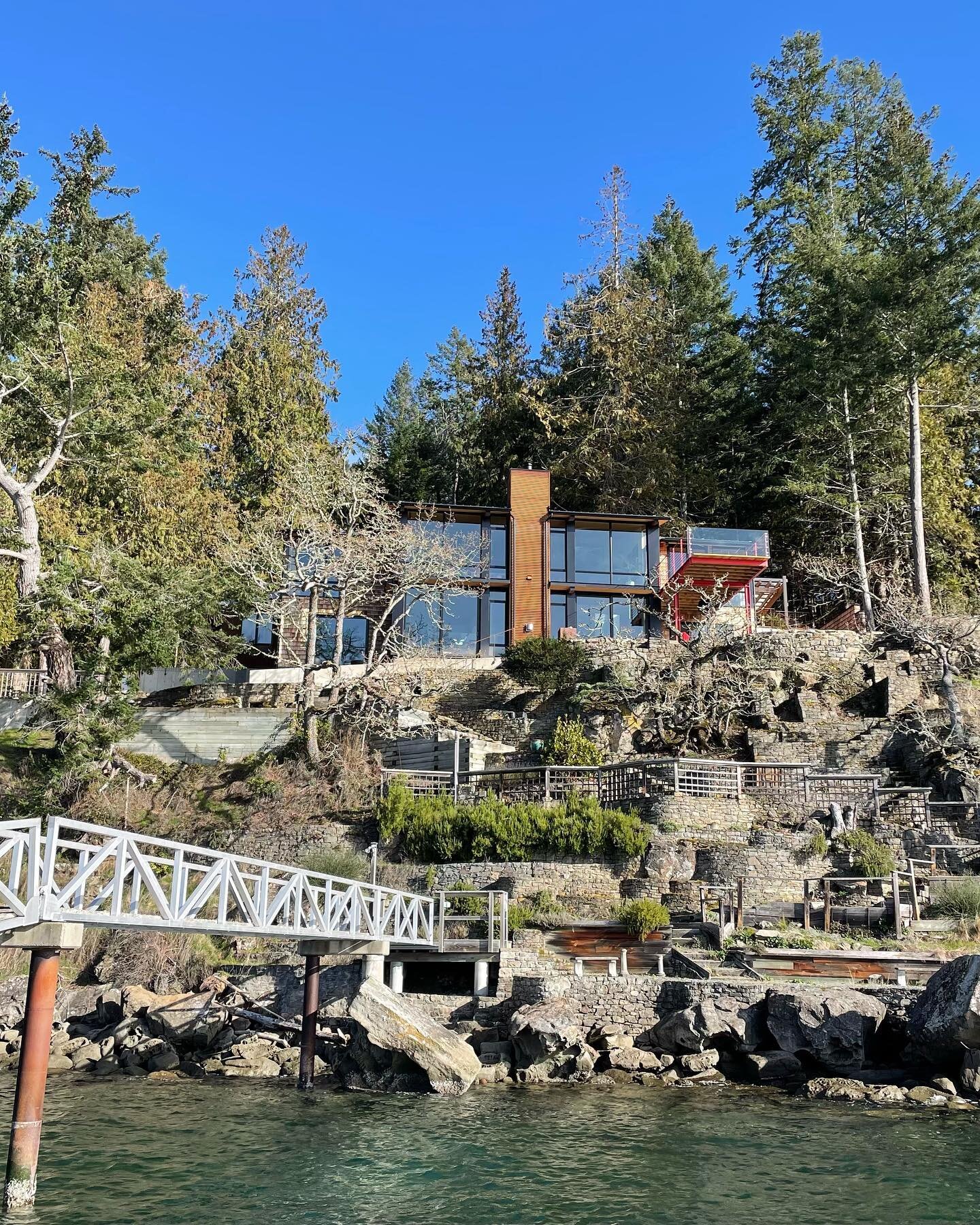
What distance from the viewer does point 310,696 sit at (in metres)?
28.3

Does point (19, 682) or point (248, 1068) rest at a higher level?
point (19, 682)

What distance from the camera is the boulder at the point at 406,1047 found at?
15641 millimetres

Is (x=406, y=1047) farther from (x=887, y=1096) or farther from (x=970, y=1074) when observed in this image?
(x=970, y=1074)

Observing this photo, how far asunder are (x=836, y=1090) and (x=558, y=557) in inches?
1017

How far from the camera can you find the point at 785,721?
1182 inches

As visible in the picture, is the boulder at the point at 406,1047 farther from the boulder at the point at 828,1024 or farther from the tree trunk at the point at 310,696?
the tree trunk at the point at 310,696

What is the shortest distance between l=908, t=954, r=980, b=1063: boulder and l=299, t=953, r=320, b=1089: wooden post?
9.31 meters

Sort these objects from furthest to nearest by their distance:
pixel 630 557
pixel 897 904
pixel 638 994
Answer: pixel 630 557
pixel 897 904
pixel 638 994

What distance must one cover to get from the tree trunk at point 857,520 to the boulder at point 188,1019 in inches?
981

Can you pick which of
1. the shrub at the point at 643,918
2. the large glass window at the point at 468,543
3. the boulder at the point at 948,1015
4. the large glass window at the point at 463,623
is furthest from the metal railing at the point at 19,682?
the boulder at the point at 948,1015

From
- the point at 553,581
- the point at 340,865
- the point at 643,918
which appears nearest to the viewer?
the point at 643,918

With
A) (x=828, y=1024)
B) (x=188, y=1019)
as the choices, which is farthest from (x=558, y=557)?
(x=828, y=1024)

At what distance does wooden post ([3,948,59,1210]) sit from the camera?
10.1 metres

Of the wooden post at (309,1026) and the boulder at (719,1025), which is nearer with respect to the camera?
the wooden post at (309,1026)
